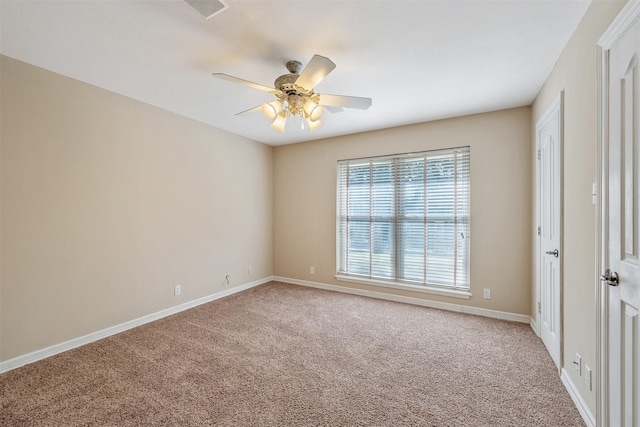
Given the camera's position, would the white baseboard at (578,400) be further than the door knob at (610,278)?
Yes

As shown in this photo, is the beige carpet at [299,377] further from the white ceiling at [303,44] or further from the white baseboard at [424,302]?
the white ceiling at [303,44]

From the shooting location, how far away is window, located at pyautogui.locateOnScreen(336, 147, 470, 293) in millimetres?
3557

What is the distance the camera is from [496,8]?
1.66 metres

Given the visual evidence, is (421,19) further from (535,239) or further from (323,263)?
(323,263)

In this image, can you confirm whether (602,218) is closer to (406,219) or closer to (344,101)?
(344,101)

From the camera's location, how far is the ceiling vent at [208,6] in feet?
4.96

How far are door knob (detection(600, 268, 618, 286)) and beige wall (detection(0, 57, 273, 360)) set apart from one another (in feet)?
12.7

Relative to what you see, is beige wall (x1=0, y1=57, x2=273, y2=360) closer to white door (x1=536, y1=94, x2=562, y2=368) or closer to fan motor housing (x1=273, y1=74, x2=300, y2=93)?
fan motor housing (x1=273, y1=74, x2=300, y2=93)

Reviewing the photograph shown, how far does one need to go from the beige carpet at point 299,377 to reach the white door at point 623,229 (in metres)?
0.64

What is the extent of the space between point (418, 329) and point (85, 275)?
11.2 ft

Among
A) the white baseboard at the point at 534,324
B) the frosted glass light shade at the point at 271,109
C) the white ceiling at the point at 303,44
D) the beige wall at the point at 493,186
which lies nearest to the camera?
the white ceiling at the point at 303,44

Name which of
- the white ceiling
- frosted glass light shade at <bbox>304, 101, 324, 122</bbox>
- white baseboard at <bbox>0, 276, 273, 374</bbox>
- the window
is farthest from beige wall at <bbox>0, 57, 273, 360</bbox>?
frosted glass light shade at <bbox>304, 101, 324, 122</bbox>

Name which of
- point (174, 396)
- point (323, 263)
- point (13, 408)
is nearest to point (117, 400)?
point (174, 396)

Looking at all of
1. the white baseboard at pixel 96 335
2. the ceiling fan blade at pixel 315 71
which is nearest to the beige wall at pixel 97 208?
the white baseboard at pixel 96 335
